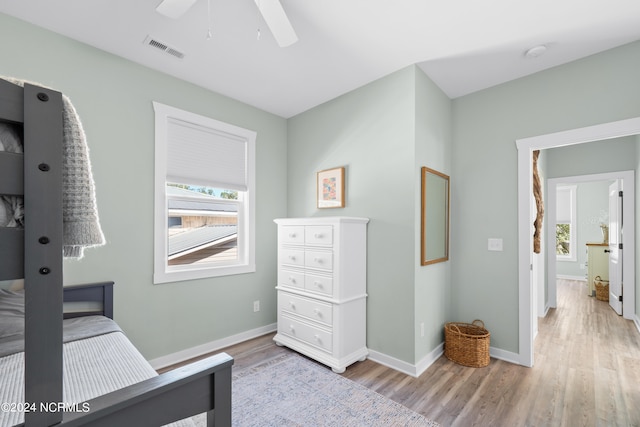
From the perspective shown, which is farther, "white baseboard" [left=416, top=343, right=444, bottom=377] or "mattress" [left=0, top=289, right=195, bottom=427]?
"white baseboard" [left=416, top=343, right=444, bottom=377]

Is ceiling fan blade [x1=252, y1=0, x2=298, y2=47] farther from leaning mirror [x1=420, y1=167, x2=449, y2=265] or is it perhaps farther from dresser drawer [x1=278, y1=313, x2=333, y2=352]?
dresser drawer [x1=278, y1=313, x2=333, y2=352]

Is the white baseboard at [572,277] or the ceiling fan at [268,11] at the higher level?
the ceiling fan at [268,11]

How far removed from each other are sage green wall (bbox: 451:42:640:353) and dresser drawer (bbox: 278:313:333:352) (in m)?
1.40

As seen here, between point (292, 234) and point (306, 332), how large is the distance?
924mm

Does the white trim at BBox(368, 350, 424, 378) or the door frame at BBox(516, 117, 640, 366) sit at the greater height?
the door frame at BBox(516, 117, 640, 366)

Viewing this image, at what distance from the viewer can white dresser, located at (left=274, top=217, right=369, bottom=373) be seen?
258 cm

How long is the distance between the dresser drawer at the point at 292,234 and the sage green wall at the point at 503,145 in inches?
61.2

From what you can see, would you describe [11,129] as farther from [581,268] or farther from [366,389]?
[581,268]

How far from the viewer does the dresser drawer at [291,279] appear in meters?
2.88

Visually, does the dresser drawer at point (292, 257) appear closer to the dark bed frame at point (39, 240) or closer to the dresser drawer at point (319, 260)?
the dresser drawer at point (319, 260)

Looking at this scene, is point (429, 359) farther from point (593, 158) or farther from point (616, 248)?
point (593, 158)

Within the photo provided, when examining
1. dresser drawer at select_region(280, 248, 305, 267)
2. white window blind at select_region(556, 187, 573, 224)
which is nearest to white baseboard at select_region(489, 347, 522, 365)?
dresser drawer at select_region(280, 248, 305, 267)

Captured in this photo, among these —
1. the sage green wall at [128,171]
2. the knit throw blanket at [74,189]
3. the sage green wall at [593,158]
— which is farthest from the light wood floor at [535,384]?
the knit throw blanket at [74,189]

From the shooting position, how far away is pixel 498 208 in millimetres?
2814
